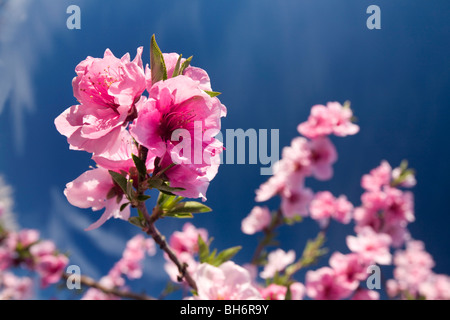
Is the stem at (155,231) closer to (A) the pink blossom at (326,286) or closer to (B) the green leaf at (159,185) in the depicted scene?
(B) the green leaf at (159,185)

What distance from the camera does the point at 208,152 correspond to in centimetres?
47

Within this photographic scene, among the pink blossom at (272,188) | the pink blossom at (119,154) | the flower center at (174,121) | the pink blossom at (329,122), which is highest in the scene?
the pink blossom at (329,122)

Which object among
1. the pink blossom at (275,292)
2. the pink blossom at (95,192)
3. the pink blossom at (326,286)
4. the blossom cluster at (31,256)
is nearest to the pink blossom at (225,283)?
the pink blossom at (95,192)

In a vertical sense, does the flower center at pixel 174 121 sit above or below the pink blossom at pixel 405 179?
below

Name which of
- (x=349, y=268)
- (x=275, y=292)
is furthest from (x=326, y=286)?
(x=275, y=292)

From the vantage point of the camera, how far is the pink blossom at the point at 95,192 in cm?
54

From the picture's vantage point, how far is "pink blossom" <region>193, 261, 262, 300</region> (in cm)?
68

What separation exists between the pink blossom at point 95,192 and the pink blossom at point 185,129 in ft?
0.51

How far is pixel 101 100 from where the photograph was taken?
512 mm

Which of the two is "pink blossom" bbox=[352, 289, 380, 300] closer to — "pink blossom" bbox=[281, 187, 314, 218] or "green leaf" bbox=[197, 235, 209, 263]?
"pink blossom" bbox=[281, 187, 314, 218]

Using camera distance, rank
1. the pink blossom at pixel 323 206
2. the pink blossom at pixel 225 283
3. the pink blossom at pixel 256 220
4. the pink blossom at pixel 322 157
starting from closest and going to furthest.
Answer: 1. the pink blossom at pixel 225 283
2. the pink blossom at pixel 322 157
3. the pink blossom at pixel 256 220
4. the pink blossom at pixel 323 206
